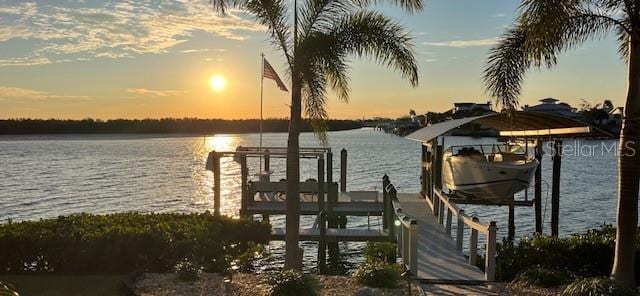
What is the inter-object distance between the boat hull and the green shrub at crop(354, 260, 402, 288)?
32.5ft

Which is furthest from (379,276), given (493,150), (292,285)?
(493,150)

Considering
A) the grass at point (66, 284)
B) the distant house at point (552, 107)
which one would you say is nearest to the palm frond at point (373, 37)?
the grass at point (66, 284)

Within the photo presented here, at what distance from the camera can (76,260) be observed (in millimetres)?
11344

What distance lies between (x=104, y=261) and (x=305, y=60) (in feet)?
17.8

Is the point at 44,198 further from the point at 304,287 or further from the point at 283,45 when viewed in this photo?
the point at 304,287

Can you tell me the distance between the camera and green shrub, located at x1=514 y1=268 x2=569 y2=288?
389 inches

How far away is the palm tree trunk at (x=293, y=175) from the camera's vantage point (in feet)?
38.0

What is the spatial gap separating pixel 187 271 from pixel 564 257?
7.20 m

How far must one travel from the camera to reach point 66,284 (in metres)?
10.7

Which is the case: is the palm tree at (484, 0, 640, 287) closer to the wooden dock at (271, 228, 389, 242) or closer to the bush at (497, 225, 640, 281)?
the bush at (497, 225, 640, 281)

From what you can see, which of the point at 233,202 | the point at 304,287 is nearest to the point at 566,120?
the point at 304,287

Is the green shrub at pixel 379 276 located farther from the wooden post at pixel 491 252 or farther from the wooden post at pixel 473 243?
the wooden post at pixel 473 243

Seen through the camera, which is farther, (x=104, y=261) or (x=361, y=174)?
(x=361, y=174)

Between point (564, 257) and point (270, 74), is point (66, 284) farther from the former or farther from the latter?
point (270, 74)
